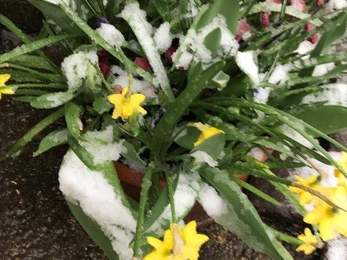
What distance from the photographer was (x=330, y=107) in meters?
0.69

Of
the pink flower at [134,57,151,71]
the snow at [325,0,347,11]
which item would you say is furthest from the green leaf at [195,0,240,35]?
the snow at [325,0,347,11]

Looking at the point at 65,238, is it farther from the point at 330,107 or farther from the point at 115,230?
the point at 330,107

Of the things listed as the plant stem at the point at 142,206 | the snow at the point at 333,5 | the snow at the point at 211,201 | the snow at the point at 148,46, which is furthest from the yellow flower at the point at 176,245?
the snow at the point at 333,5

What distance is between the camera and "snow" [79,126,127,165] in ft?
2.45

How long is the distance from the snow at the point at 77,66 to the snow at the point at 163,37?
3.8 inches

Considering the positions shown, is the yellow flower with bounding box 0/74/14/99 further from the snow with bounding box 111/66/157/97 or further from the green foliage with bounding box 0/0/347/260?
the snow with bounding box 111/66/157/97

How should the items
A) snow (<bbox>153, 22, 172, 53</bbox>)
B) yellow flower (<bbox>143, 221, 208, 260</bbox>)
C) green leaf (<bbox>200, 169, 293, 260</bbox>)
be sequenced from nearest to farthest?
yellow flower (<bbox>143, 221, 208, 260</bbox>), green leaf (<bbox>200, 169, 293, 260</bbox>), snow (<bbox>153, 22, 172, 53</bbox>)

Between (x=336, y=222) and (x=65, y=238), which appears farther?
(x=65, y=238)

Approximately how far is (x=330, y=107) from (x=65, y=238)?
52 centimetres

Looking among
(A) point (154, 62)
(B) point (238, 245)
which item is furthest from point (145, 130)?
(B) point (238, 245)

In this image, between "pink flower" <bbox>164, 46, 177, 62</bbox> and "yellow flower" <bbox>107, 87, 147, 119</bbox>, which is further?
"pink flower" <bbox>164, 46, 177, 62</bbox>

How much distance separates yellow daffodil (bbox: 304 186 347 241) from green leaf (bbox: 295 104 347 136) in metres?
0.12

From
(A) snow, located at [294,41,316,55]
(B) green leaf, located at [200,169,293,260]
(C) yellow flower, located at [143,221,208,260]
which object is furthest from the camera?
(A) snow, located at [294,41,316,55]

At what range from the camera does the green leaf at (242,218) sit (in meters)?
0.69
